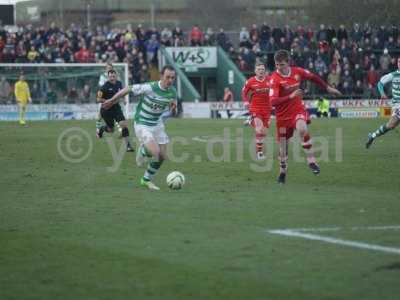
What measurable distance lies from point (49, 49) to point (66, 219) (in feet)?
112

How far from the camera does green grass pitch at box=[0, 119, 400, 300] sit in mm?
7570

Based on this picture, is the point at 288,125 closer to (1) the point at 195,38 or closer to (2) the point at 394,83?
(2) the point at 394,83

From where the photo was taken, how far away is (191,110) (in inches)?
1809

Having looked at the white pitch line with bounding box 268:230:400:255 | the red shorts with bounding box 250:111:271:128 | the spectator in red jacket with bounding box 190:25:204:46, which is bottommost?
the white pitch line with bounding box 268:230:400:255

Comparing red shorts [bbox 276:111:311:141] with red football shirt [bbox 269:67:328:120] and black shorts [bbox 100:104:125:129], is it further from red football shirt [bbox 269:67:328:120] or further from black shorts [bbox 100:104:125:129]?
black shorts [bbox 100:104:125:129]

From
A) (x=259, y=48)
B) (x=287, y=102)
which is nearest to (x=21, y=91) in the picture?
(x=259, y=48)

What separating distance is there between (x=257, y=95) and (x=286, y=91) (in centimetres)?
650

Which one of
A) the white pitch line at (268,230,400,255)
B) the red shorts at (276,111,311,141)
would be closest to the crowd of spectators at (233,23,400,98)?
the red shorts at (276,111,311,141)

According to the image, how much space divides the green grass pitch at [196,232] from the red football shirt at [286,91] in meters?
1.18

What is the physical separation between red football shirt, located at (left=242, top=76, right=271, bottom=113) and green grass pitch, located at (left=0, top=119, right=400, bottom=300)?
3249 millimetres

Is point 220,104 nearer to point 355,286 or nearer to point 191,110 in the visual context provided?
point 191,110

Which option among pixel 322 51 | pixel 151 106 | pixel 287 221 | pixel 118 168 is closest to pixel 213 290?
pixel 287 221

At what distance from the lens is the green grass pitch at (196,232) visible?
7.57 meters

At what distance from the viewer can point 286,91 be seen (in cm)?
1568
